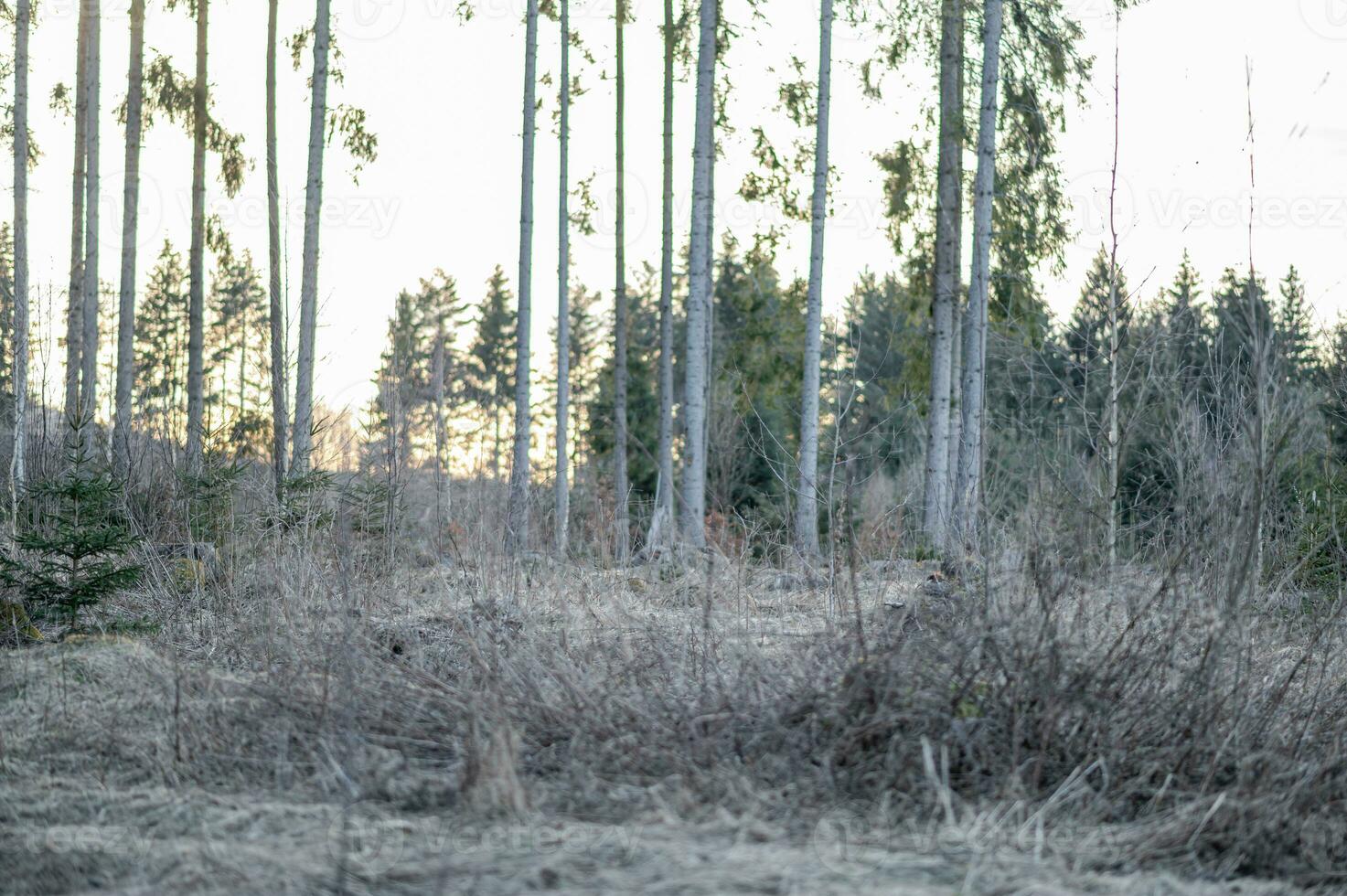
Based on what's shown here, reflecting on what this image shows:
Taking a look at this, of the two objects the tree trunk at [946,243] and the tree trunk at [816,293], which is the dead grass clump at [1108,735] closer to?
the tree trunk at [946,243]

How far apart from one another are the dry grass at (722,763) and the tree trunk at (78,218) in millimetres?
12796

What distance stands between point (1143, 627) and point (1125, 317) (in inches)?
→ 219

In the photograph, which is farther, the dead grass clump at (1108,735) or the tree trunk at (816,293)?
the tree trunk at (816,293)

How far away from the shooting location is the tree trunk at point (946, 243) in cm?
1252

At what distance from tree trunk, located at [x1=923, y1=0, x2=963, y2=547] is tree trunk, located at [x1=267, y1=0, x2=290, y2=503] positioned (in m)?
6.55

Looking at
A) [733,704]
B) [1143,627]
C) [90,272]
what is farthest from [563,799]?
[90,272]

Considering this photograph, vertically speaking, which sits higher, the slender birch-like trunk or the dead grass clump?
the slender birch-like trunk

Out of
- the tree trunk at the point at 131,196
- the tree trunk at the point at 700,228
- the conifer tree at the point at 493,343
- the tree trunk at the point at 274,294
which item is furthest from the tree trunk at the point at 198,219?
the conifer tree at the point at 493,343

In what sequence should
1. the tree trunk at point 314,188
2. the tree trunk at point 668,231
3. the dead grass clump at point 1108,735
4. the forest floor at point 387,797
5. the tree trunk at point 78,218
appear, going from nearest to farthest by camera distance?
the forest floor at point 387,797 < the dead grass clump at point 1108,735 < the tree trunk at point 314,188 < the tree trunk at point 78,218 < the tree trunk at point 668,231

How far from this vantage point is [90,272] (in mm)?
15953

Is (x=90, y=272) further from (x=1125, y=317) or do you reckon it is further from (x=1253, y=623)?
(x=1253, y=623)

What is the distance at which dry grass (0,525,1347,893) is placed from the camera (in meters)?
2.79

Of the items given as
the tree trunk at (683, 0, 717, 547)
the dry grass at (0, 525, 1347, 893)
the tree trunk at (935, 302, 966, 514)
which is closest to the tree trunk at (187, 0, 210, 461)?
the tree trunk at (683, 0, 717, 547)

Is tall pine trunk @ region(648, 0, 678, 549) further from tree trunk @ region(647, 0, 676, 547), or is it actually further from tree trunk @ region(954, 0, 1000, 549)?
tree trunk @ region(954, 0, 1000, 549)
